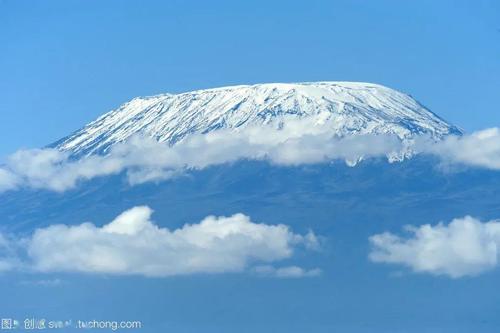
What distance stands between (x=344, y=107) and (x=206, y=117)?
50.9 feet

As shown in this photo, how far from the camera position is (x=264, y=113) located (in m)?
147

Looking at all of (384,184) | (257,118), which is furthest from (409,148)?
(257,118)

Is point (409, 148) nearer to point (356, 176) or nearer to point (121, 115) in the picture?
point (356, 176)

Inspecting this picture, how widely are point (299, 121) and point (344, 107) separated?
639 centimetres

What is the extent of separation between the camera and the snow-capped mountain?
476 feet

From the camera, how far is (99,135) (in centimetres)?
14975

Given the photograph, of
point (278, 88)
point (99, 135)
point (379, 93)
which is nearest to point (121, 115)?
point (99, 135)

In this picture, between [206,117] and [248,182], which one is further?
[206,117]

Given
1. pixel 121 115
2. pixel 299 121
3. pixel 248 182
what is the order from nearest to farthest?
pixel 248 182
pixel 299 121
pixel 121 115

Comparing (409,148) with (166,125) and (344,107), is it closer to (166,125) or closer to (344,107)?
(344,107)

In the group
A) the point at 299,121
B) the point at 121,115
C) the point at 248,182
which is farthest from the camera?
the point at 121,115

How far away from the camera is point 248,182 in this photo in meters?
135

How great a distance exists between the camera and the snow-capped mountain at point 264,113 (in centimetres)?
14512

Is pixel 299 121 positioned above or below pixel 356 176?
above
